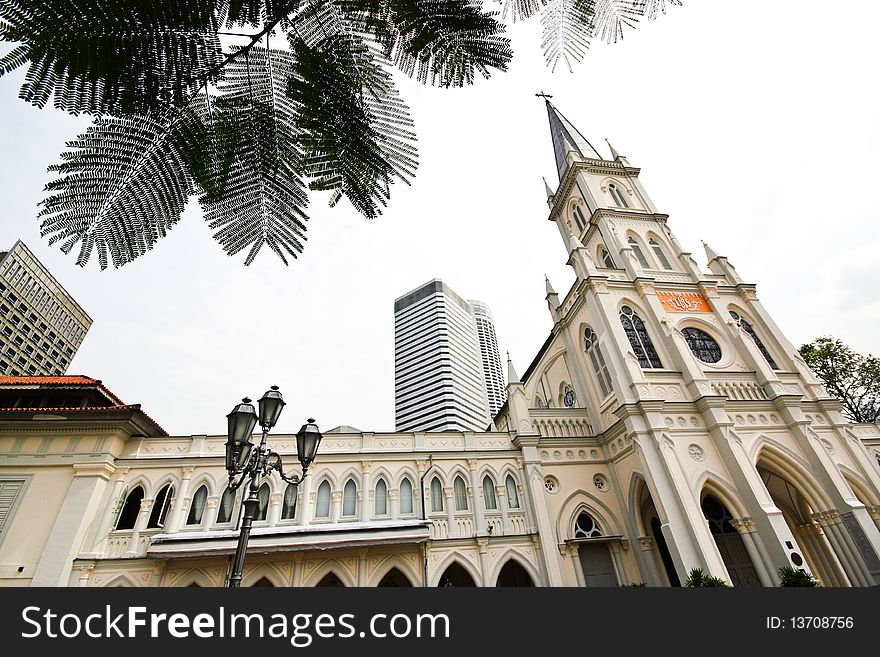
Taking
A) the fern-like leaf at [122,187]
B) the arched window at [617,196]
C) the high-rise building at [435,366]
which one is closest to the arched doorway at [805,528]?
the arched window at [617,196]

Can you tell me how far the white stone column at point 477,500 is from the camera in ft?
38.0

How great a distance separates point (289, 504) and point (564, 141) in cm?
2134

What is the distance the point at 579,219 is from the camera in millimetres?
19391

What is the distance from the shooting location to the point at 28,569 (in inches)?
375

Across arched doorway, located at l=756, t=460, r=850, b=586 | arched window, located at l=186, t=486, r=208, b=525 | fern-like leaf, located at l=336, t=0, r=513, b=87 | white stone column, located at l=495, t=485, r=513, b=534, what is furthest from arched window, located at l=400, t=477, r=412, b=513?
fern-like leaf, located at l=336, t=0, r=513, b=87

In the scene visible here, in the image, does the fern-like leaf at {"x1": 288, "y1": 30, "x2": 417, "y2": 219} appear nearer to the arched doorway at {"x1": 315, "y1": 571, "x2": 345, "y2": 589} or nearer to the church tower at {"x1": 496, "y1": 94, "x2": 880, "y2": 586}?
the arched doorway at {"x1": 315, "y1": 571, "x2": 345, "y2": 589}

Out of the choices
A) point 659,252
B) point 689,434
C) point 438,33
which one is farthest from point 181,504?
point 659,252

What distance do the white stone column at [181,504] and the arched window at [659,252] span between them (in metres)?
18.5

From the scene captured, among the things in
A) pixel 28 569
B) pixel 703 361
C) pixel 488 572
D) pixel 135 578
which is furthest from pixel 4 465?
pixel 703 361

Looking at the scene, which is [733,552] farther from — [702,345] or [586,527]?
[702,345]

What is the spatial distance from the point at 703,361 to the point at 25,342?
53.9m

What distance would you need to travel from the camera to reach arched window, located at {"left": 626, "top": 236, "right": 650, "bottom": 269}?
16.6 m

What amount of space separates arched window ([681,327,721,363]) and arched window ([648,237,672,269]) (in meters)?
3.22

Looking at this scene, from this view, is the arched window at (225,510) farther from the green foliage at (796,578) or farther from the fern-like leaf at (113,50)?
the green foliage at (796,578)
